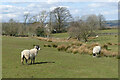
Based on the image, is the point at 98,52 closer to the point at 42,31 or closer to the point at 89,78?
the point at 89,78

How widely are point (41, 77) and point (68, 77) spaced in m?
1.53

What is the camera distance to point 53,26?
3499 inches

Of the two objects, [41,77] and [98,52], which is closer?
[41,77]

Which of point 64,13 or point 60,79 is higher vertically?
point 64,13

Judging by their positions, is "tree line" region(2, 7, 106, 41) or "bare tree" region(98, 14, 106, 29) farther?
"bare tree" region(98, 14, 106, 29)

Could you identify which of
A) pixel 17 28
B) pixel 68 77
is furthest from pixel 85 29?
pixel 68 77

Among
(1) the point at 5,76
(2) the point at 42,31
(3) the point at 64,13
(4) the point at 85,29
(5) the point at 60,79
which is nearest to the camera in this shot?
(5) the point at 60,79

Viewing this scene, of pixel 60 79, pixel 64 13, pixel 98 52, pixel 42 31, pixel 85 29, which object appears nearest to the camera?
pixel 60 79

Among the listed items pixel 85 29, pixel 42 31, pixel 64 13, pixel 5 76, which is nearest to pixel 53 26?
pixel 64 13

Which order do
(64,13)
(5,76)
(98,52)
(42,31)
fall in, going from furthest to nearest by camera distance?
(64,13) → (42,31) → (98,52) → (5,76)

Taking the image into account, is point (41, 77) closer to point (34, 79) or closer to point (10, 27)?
point (34, 79)

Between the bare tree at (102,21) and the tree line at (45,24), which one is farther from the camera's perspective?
the bare tree at (102,21)

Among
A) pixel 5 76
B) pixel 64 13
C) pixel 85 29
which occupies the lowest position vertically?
pixel 5 76

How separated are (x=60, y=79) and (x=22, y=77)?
2.23 m
